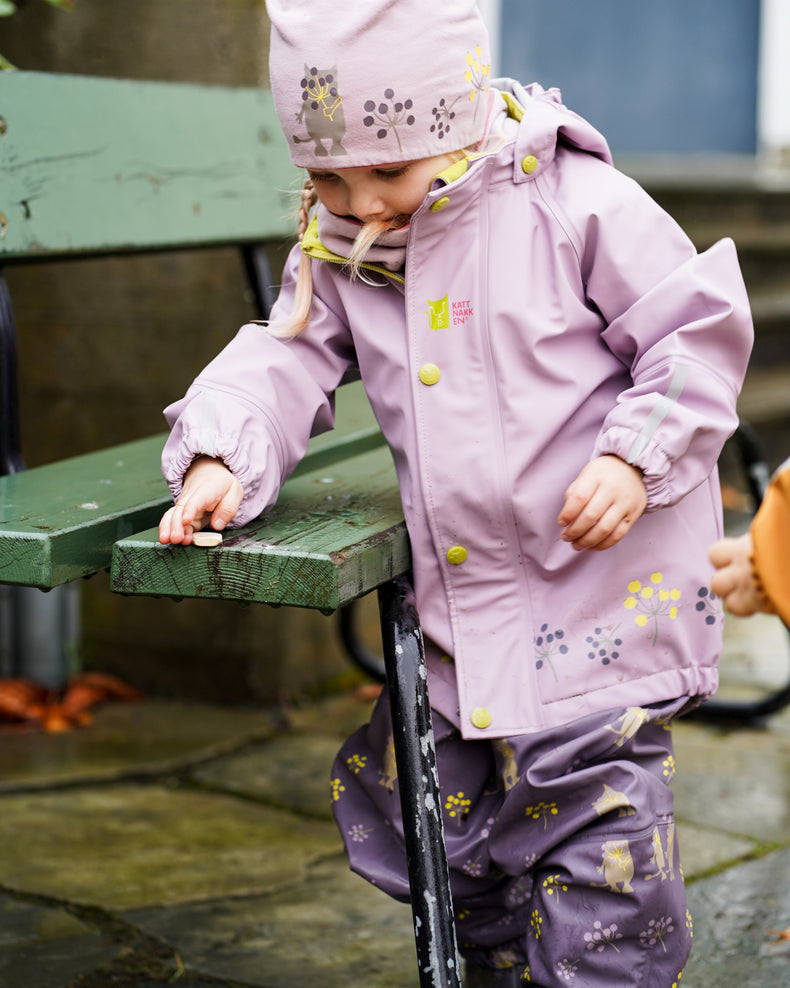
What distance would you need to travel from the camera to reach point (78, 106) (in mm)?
2203

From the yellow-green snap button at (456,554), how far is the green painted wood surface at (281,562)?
0.16 feet

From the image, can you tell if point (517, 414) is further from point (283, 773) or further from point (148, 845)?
point (283, 773)

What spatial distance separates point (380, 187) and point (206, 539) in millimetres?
444

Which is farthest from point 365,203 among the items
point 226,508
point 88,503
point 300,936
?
point 300,936

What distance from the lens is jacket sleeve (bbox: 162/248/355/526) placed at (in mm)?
1576

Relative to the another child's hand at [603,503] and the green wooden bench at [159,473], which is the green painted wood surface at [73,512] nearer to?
the green wooden bench at [159,473]

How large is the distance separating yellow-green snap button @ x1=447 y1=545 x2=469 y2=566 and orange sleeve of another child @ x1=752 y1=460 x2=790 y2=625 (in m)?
0.60

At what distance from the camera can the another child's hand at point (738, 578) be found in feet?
3.53

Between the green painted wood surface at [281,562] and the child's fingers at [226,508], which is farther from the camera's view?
the child's fingers at [226,508]

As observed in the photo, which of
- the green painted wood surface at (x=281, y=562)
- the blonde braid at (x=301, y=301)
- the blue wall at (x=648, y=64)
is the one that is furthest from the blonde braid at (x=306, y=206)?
the blue wall at (x=648, y=64)

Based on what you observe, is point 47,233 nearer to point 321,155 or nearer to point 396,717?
point 321,155

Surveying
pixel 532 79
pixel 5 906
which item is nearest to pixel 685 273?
pixel 5 906

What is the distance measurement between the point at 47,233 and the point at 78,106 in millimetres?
232

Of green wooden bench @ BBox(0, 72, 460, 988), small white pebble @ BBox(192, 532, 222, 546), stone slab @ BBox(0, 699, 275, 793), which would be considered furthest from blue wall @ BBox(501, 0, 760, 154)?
small white pebble @ BBox(192, 532, 222, 546)
